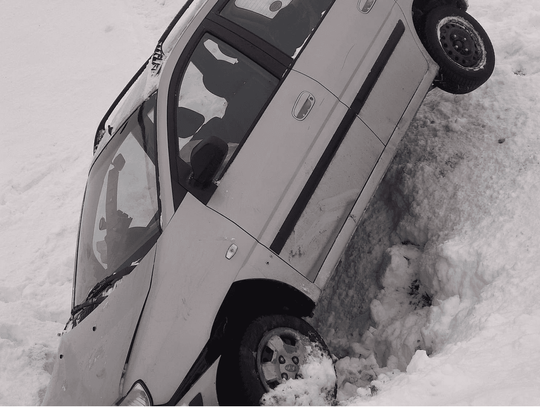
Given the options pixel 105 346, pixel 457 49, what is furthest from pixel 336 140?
pixel 105 346

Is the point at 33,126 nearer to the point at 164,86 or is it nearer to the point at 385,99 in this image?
the point at 164,86

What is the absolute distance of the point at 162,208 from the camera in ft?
9.80

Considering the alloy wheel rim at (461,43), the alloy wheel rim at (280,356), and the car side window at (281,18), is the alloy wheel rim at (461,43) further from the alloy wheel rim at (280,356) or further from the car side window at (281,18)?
the alloy wheel rim at (280,356)

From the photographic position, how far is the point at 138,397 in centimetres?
267

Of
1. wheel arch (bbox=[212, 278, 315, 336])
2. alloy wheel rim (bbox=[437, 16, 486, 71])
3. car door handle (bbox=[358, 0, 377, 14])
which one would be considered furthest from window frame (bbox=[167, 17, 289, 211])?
alloy wheel rim (bbox=[437, 16, 486, 71])

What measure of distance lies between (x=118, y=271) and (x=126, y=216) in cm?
35

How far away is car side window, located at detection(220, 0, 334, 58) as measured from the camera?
137 inches

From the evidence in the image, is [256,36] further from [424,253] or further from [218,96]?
[424,253]

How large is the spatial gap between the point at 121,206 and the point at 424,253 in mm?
2098

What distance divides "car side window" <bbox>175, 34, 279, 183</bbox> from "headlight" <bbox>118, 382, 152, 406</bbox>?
1.17 meters

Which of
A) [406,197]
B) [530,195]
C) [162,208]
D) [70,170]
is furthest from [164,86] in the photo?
[70,170]

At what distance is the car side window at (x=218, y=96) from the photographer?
316cm

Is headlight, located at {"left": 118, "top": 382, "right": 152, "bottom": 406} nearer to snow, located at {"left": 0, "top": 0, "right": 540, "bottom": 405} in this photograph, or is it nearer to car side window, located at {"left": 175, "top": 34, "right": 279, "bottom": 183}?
snow, located at {"left": 0, "top": 0, "right": 540, "bottom": 405}

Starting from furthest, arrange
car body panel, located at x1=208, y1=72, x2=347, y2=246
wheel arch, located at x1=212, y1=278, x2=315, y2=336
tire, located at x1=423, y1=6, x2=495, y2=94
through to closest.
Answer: tire, located at x1=423, y1=6, x2=495, y2=94 → car body panel, located at x1=208, y1=72, x2=347, y2=246 → wheel arch, located at x1=212, y1=278, x2=315, y2=336
